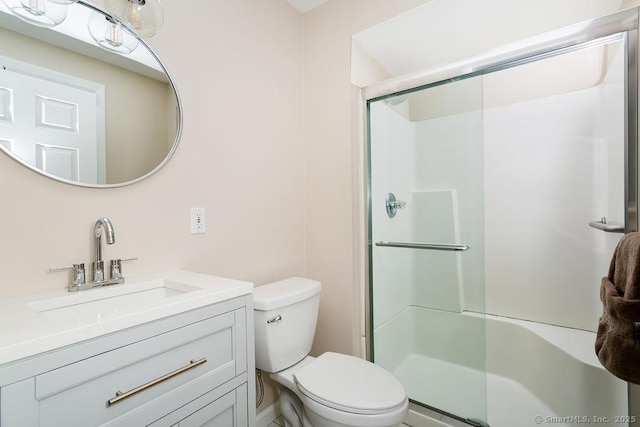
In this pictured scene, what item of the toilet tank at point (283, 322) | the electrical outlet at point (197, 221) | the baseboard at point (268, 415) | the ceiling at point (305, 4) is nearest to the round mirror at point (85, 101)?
the electrical outlet at point (197, 221)

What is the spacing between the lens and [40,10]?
95cm

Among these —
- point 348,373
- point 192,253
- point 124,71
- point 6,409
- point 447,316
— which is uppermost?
point 124,71

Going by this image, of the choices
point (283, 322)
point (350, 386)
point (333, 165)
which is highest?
point (333, 165)

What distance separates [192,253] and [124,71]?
80 cm

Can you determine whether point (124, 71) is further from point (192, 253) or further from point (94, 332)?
point (94, 332)

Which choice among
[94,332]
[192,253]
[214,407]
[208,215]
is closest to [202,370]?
[214,407]

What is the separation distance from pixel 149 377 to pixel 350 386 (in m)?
0.78

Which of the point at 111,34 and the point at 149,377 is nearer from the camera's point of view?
the point at 149,377

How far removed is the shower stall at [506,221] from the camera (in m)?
1.44

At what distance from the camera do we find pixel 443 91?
1588 millimetres

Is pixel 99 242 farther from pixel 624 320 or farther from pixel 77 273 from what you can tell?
pixel 624 320

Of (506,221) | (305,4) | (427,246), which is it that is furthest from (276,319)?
(305,4)

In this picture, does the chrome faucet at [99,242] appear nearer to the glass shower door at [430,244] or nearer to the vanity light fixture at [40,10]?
the vanity light fixture at [40,10]

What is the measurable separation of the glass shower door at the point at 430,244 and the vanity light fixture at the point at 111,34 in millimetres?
1251
